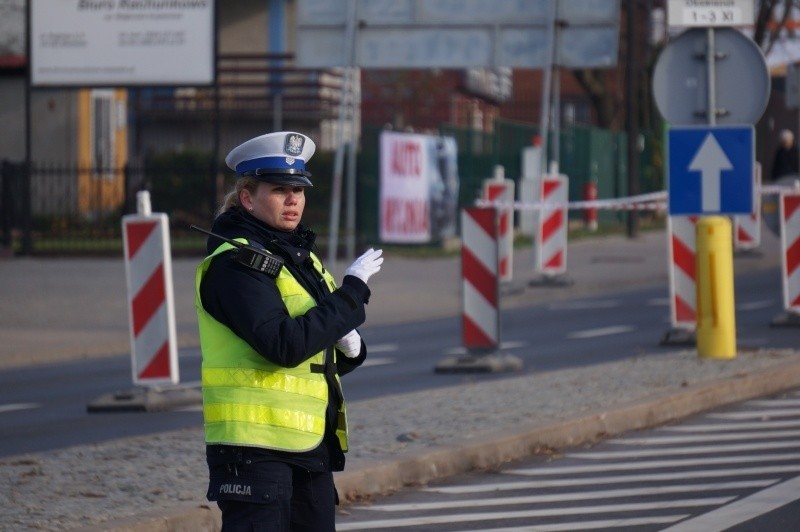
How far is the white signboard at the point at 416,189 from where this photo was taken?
96.4 feet

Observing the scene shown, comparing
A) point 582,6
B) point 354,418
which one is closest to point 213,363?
point 354,418

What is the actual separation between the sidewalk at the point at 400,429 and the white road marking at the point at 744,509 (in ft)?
5.29

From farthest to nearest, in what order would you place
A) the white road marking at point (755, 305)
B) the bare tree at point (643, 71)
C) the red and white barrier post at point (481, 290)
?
the bare tree at point (643, 71) < the white road marking at point (755, 305) < the red and white barrier post at point (481, 290)

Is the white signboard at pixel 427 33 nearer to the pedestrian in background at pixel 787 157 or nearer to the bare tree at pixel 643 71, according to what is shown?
the pedestrian in background at pixel 787 157

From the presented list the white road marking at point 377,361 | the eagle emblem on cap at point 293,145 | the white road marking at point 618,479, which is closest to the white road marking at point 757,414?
the white road marking at point 618,479

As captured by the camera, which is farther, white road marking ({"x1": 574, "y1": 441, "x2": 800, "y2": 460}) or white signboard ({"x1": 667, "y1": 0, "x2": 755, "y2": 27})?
white signboard ({"x1": 667, "y1": 0, "x2": 755, "y2": 27})

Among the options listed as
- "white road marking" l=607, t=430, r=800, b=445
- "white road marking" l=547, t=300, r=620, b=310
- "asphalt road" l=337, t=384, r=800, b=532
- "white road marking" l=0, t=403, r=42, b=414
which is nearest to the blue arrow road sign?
"asphalt road" l=337, t=384, r=800, b=532

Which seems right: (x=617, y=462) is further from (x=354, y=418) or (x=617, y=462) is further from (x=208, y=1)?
(x=208, y=1)

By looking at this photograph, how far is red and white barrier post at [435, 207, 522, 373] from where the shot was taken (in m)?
13.4

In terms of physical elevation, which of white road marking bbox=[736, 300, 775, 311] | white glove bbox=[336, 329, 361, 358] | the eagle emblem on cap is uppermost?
the eagle emblem on cap

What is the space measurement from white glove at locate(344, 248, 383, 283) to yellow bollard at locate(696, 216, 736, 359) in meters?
8.31

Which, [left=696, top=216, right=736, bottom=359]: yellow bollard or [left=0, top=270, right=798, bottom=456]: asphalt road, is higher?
[left=696, top=216, right=736, bottom=359]: yellow bollard

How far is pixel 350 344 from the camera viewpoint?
16.2ft

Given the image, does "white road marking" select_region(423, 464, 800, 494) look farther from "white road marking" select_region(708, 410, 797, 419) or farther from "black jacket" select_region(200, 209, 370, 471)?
"black jacket" select_region(200, 209, 370, 471)
